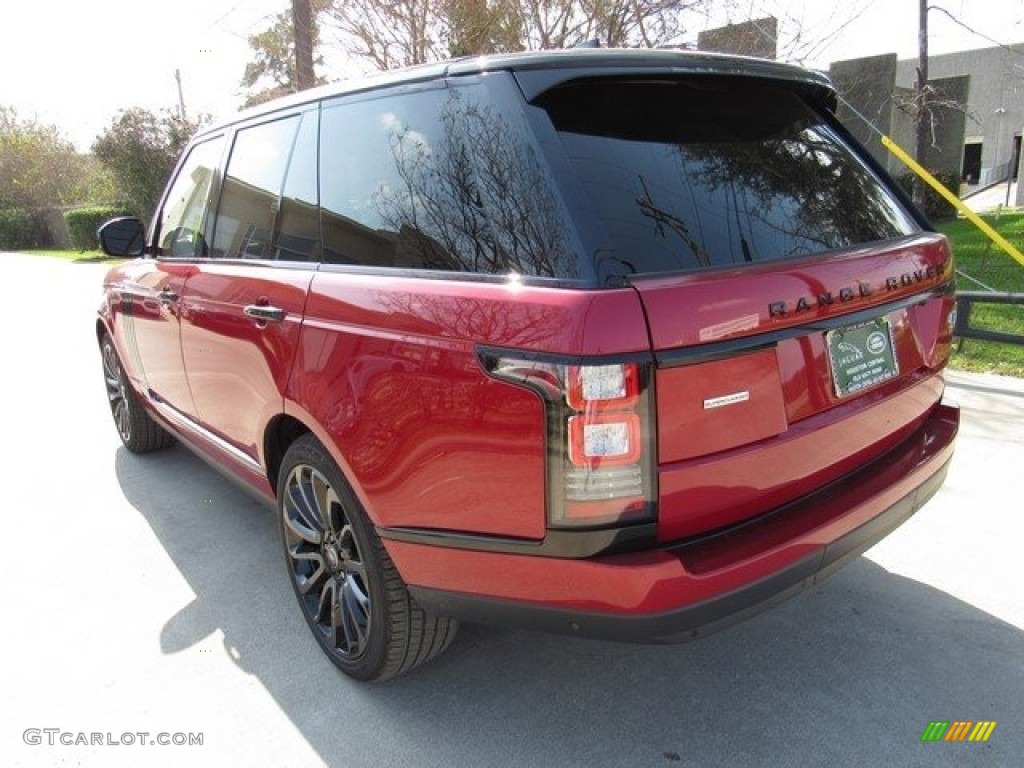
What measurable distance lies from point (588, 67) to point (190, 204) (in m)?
2.56

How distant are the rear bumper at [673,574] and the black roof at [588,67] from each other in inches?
48.4

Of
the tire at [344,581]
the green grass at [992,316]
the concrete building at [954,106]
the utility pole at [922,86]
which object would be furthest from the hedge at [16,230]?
the tire at [344,581]

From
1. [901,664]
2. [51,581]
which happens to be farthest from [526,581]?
[51,581]

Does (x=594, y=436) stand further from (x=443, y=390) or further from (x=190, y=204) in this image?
(x=190, y=204)

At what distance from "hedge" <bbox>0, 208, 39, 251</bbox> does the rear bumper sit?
39.9m

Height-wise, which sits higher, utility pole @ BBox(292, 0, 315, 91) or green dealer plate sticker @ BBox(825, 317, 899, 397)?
utility pole @ BBox(292, 0, 315, 91)

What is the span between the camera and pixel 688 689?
8.10ft

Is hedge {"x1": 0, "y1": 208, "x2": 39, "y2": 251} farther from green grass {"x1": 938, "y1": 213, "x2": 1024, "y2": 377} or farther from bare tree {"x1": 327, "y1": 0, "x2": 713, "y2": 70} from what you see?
green grass {"x1": 938, "y1": 213, "x2": 1024, "y2": 377}

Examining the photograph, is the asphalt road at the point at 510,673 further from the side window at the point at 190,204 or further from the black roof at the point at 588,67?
the black roof at the point at 588,67

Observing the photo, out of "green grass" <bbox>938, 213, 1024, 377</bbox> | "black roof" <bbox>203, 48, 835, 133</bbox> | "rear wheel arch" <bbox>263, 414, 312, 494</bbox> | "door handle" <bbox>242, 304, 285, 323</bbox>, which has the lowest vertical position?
"green grass" <bbox>938, 213, 1024, 377</bbox>

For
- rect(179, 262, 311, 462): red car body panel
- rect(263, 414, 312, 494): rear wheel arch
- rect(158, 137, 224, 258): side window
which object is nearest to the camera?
rect(179, 262, 311, 462): red car body panel

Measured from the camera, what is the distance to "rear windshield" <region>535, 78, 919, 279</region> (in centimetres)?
189

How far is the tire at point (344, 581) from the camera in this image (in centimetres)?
230

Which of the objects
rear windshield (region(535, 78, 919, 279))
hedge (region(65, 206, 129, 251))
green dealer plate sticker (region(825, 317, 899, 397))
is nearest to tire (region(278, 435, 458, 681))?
rear windshield (region(535, 78, 919, 279))
